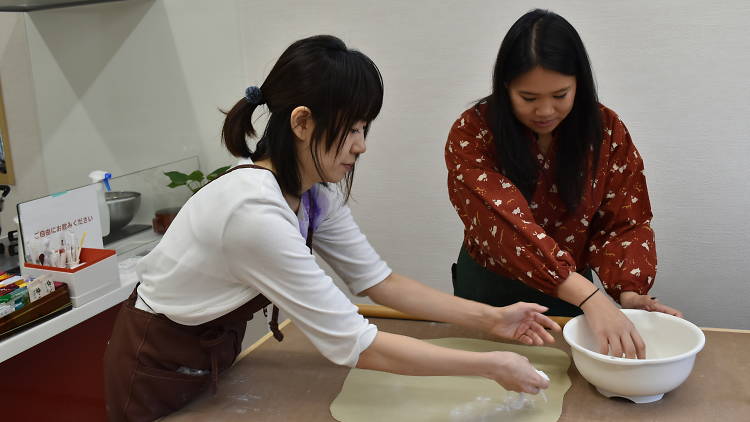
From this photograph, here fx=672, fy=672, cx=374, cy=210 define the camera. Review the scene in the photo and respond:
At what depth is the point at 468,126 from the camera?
1.57m

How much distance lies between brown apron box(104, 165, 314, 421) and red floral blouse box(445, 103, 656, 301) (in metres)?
0.54

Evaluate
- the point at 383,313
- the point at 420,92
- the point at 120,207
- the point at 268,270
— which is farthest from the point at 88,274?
the point at 420,92

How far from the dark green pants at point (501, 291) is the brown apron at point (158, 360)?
0.65 metres

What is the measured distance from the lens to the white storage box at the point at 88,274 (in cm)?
175

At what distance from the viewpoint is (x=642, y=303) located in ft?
4.64

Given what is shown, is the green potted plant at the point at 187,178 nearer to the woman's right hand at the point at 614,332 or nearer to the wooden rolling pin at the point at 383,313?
the wooden rolling pin at the point at 383,313

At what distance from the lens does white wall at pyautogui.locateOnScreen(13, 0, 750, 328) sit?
2.09 meters

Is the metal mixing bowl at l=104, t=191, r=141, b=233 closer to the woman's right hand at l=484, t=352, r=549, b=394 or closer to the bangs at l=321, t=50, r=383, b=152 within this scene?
the bangs at l=321, t=50, r=383, b=152

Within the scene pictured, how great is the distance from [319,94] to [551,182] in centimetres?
69

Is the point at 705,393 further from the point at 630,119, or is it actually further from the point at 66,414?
the point at 66,414

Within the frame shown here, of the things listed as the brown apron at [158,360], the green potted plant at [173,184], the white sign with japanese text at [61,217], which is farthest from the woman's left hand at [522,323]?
the green potted plant at [173,184]

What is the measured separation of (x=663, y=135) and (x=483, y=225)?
1.00m

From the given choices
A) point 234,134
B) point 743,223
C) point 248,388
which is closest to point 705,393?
point 248,388

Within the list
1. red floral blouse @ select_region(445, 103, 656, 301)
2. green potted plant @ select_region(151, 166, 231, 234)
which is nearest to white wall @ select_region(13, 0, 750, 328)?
green potted plant @ select_region(151, 166, 231, 234)
